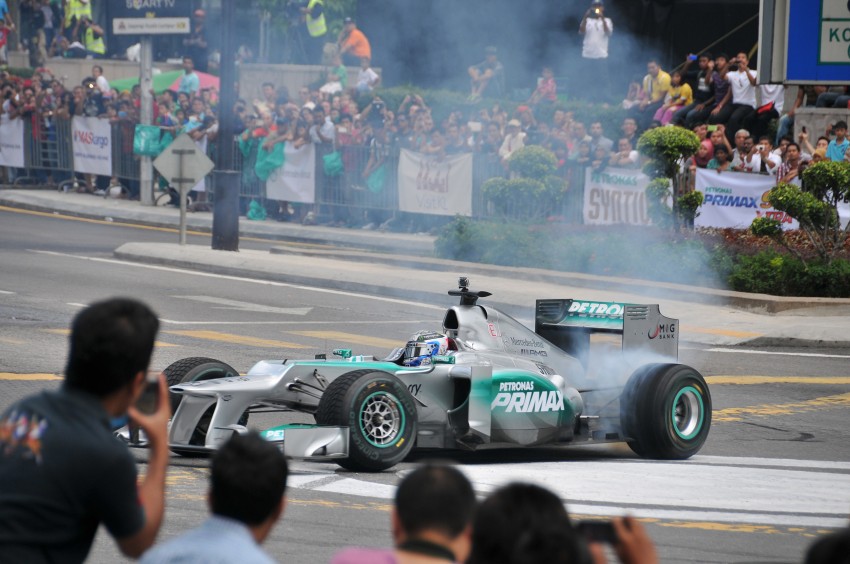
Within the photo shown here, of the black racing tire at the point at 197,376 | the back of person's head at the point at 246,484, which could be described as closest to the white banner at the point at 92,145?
the black racing tire at the point at 197,376

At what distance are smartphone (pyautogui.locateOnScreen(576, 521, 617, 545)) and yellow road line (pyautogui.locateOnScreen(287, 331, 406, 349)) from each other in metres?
11.5

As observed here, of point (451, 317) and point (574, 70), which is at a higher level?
point (574, 70)

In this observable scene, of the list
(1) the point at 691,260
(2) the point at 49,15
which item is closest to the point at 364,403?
(1) the point at 691,260

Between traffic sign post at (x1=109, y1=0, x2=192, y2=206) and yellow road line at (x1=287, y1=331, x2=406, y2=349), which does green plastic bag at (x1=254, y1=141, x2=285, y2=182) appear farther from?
yellow road line at (x1=287, y1=331, x2=406, y2=349)

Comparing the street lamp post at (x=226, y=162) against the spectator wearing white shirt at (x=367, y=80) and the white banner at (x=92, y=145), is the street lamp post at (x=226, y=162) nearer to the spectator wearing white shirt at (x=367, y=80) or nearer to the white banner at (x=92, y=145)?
the spectator wearing white shirt at (x=367, y=80)

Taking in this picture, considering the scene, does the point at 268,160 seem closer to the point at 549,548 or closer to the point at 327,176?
the point at 327,176

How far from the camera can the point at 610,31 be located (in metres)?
26.8

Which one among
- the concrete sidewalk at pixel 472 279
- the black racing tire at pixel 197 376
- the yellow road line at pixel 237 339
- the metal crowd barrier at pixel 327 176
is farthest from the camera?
the metal crowd barrier at pixel 327 176

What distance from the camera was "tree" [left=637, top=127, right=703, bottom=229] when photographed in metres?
20.2

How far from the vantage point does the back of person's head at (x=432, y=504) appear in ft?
12.0

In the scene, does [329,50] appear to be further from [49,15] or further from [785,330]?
[785,330]

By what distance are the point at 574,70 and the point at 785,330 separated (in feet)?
41.4

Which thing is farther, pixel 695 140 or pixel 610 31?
pixel 610 31

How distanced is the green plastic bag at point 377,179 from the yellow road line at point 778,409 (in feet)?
46.1
